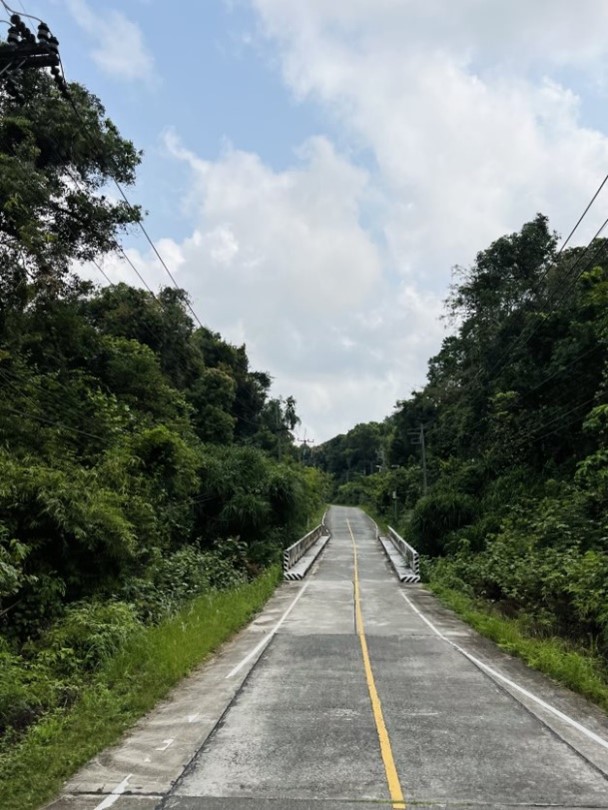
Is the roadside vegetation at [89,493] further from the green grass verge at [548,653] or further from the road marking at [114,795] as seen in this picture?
the green grass verge at [548,653]

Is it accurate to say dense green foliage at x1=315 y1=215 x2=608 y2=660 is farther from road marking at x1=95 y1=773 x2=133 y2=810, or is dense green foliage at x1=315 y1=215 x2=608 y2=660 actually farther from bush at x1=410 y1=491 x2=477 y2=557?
road marking at x1=95 y1=773 x2=133 y2=810

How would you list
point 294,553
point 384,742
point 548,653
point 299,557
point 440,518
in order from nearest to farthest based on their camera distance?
point 384,742 < point 548,653 < point 294,553 < point 299,557 < point 440,518

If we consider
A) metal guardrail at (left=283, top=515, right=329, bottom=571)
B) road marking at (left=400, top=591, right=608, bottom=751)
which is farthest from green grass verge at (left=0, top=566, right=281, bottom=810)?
metal guardrail at (left=283, top=515, right=329, bottom=571)

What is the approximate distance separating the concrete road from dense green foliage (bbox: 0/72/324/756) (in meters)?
2.51

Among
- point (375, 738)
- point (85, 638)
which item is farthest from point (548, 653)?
point (85, 638)

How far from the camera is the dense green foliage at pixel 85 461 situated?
37.3 feet

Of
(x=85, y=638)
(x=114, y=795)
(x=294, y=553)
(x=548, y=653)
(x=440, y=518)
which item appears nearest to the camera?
(x=114, y=795)

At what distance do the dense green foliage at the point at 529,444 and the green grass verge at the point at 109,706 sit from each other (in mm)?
7846

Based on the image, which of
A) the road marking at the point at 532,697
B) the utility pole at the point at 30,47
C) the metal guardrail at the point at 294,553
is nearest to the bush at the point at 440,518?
the metal guardrail at the point at 294,553

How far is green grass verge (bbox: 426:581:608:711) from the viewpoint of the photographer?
30.0ft

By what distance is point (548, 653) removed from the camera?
35.6 ft

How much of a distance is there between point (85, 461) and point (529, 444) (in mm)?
21144

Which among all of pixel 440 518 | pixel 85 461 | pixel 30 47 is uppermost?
pixel 30 47

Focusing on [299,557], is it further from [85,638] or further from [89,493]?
[85,638]
